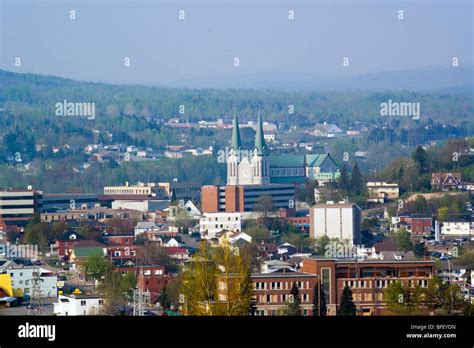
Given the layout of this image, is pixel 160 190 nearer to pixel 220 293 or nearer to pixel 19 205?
pixel 19 205


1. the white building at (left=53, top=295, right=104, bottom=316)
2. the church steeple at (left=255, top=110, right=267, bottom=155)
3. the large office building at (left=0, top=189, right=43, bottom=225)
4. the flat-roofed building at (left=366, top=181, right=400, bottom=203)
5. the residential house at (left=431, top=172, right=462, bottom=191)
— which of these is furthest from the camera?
the church steeple at (left=255, top=110, right=267, bottom=155)

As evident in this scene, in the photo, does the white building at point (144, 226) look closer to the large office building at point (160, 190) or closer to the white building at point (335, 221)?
the white building at point (335, 221)

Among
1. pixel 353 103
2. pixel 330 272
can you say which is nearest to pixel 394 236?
Result: pixel 330 272

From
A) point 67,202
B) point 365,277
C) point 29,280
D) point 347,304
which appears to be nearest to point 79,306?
point 347,304

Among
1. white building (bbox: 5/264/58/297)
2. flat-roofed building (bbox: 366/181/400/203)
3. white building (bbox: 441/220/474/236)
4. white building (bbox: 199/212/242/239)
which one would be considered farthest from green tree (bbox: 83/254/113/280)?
flat-roofed building (bbox: 366/181/400/203)

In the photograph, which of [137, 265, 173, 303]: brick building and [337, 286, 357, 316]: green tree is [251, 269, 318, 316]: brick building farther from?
[137, 265, 173, 303]: brick building

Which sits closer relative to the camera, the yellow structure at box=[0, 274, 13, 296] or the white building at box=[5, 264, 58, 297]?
the yellow structure at box=[0, 274, 13, 296]

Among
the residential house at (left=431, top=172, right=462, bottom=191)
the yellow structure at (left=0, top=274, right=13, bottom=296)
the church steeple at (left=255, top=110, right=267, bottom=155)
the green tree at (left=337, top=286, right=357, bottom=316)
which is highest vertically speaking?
the church steeple at (left=255, top=110, right=267, bottom=155)

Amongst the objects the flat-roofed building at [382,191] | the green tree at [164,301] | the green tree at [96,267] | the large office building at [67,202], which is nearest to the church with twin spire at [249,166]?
the large office building at [67,202]
